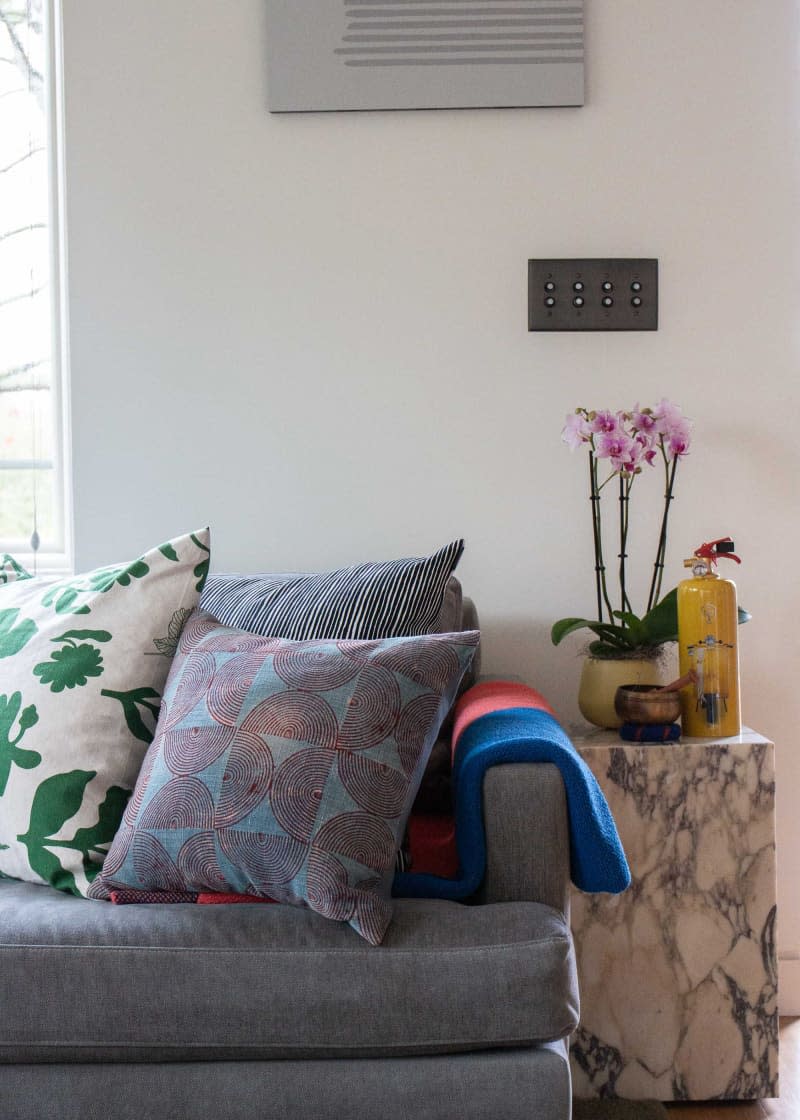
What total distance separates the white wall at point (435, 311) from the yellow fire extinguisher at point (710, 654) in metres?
0.33

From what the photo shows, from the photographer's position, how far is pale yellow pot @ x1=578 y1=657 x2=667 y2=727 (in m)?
1.81

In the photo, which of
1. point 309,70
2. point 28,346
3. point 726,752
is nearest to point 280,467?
point 28,346

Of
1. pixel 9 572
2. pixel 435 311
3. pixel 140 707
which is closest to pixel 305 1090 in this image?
pixel 140 707

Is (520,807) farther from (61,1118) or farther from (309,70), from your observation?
(309,70)

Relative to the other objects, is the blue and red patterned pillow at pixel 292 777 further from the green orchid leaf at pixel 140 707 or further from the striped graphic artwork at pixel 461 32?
the striped graphic artwork at pixel 461 32

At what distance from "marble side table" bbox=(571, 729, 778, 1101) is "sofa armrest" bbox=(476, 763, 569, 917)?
1.39ft

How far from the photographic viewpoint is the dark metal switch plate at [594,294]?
2020 mm

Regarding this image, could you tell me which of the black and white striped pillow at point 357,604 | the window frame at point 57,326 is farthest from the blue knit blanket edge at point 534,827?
the window frame at point 57,326

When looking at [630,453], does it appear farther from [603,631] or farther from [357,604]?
[357,604]

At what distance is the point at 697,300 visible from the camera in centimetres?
204

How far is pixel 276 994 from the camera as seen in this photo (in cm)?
115

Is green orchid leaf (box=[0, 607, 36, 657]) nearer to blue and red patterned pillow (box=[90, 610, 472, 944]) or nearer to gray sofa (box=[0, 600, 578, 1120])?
blue and red patterned pillow (box=[90, 610, 472, 944])

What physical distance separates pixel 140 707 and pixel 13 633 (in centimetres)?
22

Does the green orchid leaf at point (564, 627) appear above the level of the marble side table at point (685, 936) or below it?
above
